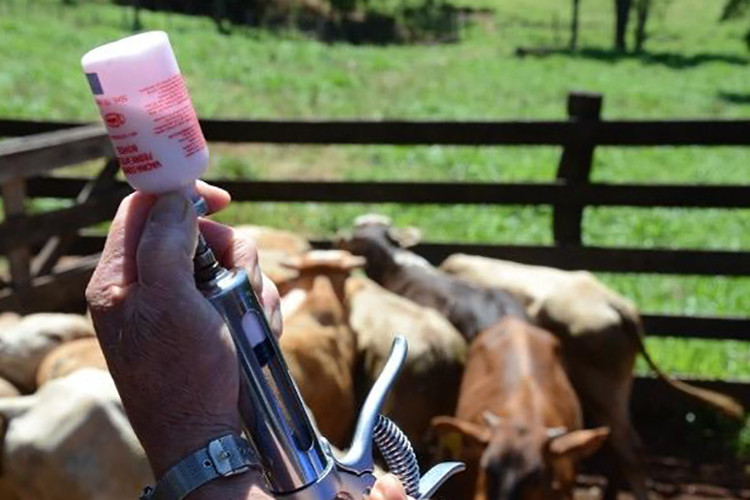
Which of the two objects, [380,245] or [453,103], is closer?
[380,245]

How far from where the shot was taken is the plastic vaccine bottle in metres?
1.30

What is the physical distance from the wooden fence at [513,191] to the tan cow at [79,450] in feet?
9.45

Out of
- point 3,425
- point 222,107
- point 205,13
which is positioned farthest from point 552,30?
point 3,425

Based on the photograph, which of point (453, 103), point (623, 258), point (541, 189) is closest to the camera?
point (623, 258)

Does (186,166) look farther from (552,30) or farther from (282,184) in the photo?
(552,30)

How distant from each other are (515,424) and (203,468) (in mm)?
3552

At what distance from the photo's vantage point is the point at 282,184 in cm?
711

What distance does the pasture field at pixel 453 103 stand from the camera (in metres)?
10.5

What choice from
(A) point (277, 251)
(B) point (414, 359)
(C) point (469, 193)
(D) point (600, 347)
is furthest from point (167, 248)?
(C) point (469, 193)

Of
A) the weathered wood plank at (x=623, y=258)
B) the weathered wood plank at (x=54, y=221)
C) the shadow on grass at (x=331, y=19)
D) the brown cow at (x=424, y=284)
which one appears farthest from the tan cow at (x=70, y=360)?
the shadow on grass at (x=331, y=19)

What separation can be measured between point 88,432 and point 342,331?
2.45 m

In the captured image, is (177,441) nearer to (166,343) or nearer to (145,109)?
(166,343)

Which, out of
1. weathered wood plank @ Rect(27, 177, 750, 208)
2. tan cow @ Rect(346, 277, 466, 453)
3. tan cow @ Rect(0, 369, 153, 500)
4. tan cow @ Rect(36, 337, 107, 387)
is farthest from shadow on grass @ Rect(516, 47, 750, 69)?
tan cow @ Rect(0, 369, 153, 500)

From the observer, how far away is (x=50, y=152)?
5.95 metres
